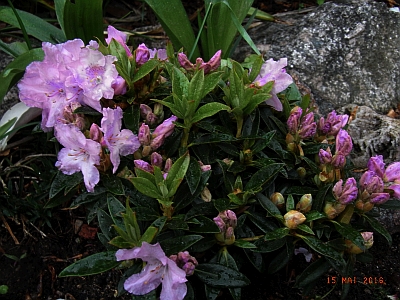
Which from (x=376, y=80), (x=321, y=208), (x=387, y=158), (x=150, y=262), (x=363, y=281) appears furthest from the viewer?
(x=376, y=80)

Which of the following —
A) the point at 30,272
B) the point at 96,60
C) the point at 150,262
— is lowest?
the point at 30,272

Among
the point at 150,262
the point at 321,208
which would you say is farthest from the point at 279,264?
the point at 150,262

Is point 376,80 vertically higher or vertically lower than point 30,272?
higher

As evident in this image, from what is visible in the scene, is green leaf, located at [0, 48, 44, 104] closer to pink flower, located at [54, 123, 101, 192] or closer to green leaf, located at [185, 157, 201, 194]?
pink flower, located at [54, 123, 101, 192]

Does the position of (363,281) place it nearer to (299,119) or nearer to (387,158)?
(387,158)

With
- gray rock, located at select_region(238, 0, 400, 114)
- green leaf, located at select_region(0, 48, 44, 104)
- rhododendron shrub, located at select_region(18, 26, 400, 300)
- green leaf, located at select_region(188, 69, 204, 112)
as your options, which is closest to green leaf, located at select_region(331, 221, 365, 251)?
rhododendron shrub, located at select_region(18, 26, 400, 300)

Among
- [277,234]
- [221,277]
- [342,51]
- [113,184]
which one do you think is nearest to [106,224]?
[113,184]
